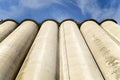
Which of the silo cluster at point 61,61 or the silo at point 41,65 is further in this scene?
the silo cluster at point 61,61

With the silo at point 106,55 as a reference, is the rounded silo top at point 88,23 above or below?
above

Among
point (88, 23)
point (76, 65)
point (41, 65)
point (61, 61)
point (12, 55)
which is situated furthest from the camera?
point (88, 23)

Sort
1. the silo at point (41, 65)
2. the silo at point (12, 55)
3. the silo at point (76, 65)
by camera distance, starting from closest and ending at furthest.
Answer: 1. the silo at point (41, 65)
2. the silo at point (76, 65)
3. the silo at point (12, 55)

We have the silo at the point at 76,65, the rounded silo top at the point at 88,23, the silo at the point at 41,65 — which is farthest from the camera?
the rounded silo top at the point at 88,23

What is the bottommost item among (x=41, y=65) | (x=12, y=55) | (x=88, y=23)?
(x=41, y=65)

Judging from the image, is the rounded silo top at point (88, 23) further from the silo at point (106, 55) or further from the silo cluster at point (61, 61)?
the silo cluster at point (61, 61)

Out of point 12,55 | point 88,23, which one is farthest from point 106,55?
point 88,23

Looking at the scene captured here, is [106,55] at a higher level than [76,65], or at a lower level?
higher

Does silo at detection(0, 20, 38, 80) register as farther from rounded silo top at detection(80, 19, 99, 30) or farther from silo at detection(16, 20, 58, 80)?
rounded silo top at detection(80, 19, 99, 30)

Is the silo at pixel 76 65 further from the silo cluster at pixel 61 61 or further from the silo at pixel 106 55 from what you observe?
the silo at pixel 106 55

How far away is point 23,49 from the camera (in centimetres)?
568

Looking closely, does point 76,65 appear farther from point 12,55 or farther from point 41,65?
point 12,55

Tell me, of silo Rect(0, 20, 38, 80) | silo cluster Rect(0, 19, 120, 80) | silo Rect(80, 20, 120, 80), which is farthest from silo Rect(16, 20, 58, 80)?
silo Rect(80, 20, 120, 80)

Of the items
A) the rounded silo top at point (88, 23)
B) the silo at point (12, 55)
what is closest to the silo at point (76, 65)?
the silo at point (12, 55)
